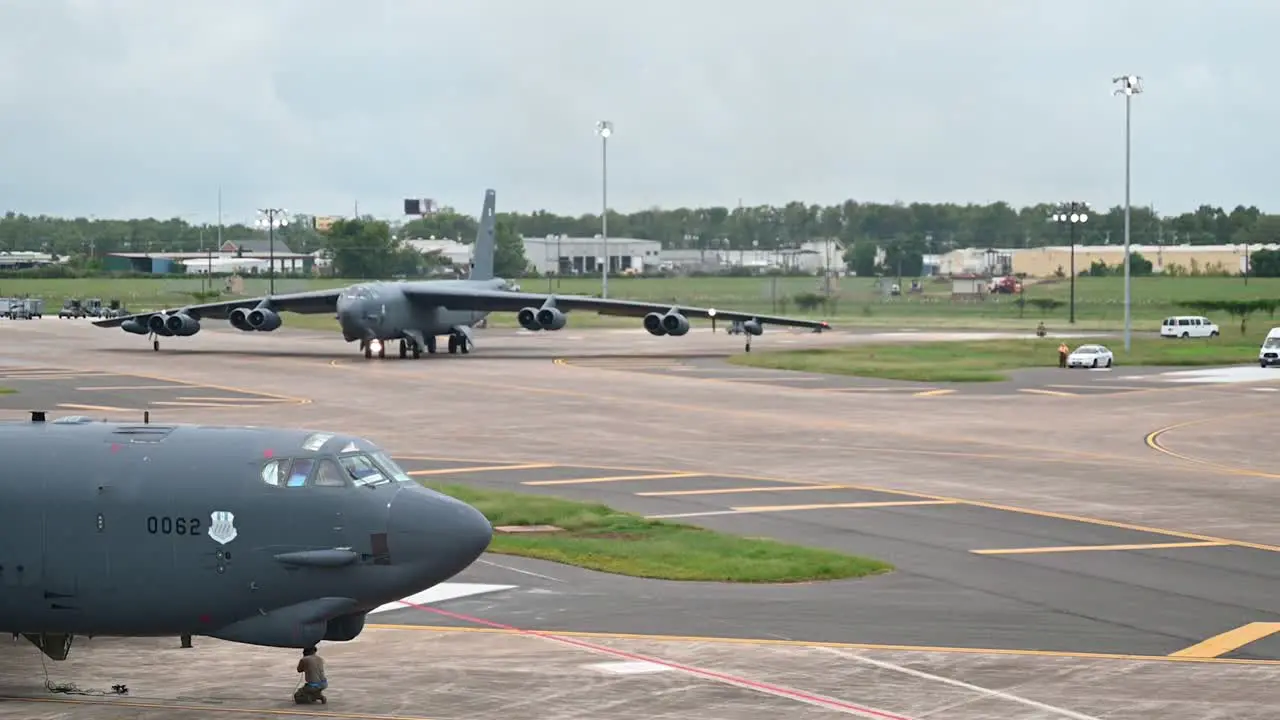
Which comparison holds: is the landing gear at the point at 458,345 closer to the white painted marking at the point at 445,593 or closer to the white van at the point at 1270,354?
the white van at the point at 1270,354

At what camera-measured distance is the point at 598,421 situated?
53.3m

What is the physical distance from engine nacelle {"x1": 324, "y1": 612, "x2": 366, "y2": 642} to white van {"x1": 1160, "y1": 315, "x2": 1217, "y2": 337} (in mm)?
92586

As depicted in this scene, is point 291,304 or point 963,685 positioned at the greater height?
point 291,304

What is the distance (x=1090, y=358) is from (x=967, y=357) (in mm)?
7394

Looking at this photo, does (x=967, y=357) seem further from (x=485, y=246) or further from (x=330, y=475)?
(x=330, y=475)

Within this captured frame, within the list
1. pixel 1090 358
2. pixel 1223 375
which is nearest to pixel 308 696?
pixel 1223 375

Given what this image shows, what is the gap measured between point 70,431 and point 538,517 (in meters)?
14.3

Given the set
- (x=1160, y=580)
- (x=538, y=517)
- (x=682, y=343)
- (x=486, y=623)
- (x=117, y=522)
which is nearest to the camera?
(x=117, y=522)

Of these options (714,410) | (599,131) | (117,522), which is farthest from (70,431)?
(599,131)

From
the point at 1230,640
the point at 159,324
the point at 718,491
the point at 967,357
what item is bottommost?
the point at 1230,640

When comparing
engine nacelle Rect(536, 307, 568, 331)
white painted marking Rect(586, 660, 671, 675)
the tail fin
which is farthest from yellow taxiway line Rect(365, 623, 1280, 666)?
the tail fin

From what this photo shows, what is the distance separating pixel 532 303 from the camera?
276 feet

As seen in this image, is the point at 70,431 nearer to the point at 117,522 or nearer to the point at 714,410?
the point at 117,522

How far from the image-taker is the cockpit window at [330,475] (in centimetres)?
1866
